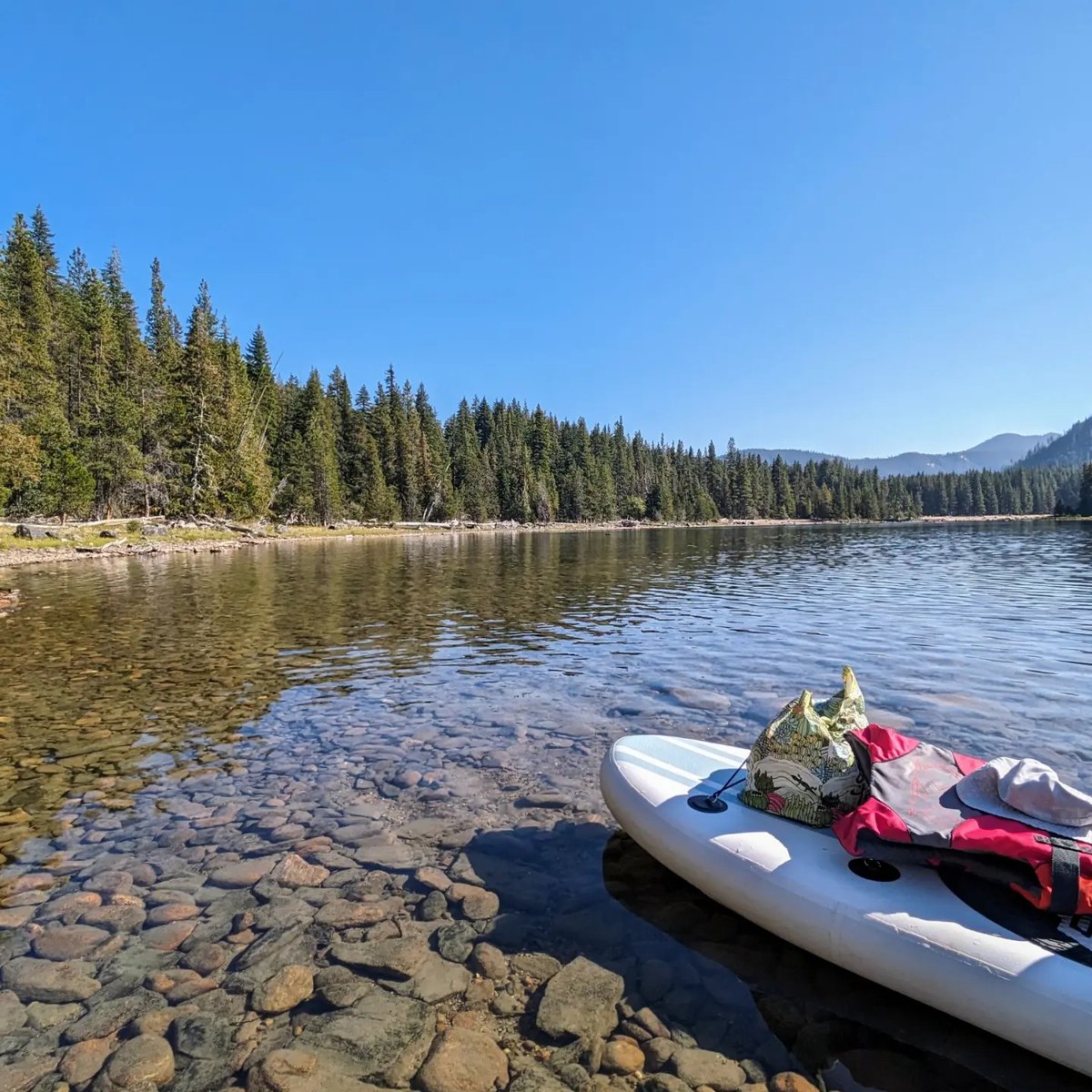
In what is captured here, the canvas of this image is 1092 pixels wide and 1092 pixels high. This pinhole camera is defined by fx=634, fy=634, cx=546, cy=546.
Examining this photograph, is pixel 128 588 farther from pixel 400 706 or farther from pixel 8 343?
pixel 8 343

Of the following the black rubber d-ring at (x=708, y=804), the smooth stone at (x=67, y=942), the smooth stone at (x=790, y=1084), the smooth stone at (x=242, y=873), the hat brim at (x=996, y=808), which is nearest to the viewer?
the smooth stone at (x=790, y=1084)

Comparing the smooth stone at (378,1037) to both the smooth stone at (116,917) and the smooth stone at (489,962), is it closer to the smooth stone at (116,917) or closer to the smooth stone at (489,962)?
the smooth stone at (489,962)

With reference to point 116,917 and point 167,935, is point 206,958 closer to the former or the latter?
point 167,935

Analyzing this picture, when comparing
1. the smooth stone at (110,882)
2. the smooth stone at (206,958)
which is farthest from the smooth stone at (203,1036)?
the smooth stone at (110,882)

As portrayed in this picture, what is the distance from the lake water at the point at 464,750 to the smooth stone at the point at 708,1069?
97 millimetres

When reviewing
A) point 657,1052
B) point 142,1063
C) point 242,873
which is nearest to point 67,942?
point 242,873

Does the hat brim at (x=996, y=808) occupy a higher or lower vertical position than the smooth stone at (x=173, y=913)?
higher

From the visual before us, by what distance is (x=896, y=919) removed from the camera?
3.59 metres

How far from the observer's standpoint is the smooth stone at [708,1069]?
3246 mm

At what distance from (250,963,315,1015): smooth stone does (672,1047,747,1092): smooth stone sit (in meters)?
Answer: 2.22

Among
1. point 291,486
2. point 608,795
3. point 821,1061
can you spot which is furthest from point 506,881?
point 291,486

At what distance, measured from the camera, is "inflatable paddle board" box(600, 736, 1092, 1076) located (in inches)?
122

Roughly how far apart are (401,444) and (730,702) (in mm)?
86875

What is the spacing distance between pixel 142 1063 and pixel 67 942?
1497 mm
